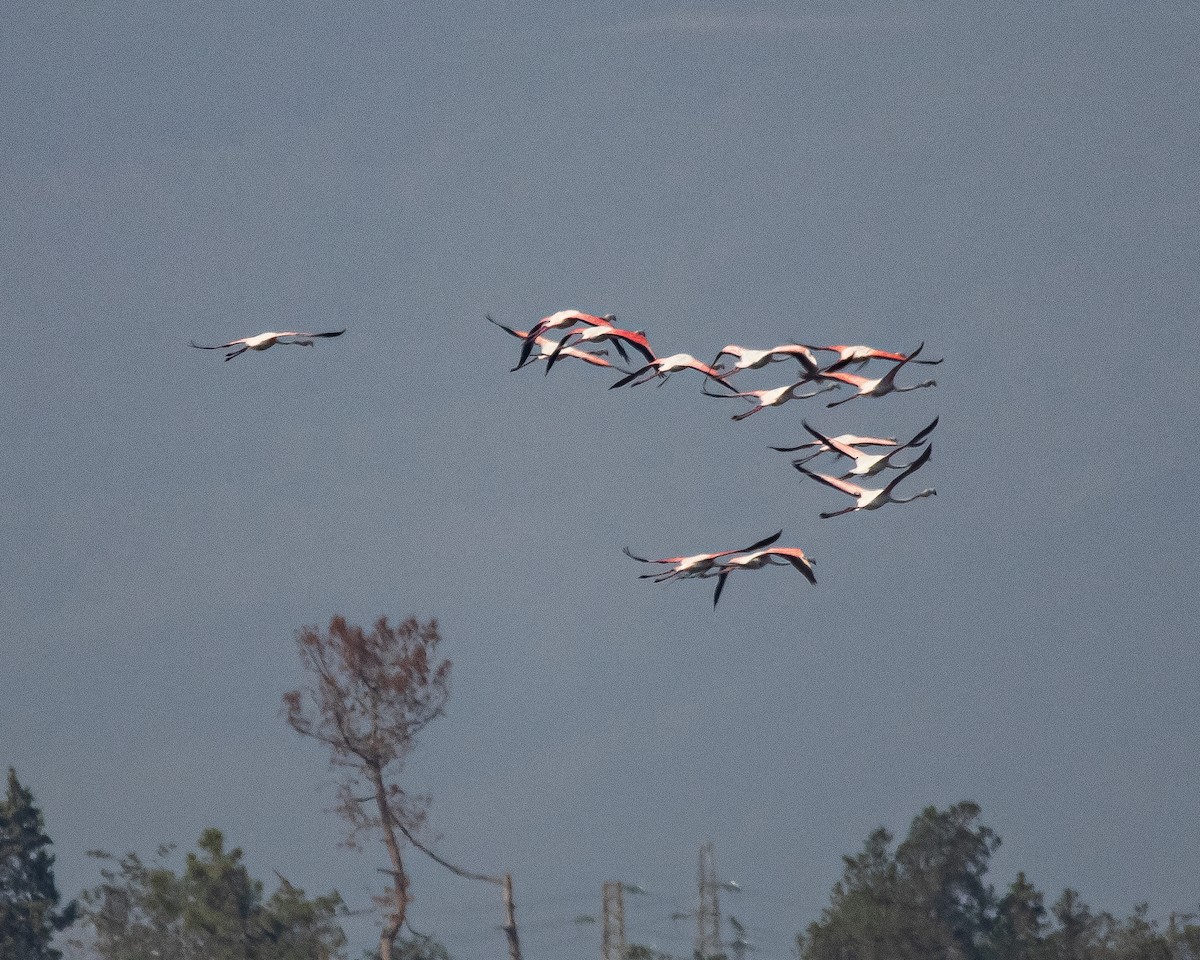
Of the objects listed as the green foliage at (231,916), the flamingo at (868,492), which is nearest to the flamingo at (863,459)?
the flamingo at (868,492)

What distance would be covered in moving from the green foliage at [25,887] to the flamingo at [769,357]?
45.3 metres

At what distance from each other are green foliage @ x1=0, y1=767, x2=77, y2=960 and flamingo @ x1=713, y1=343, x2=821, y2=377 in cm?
4533

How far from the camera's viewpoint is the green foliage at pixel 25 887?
84.9m

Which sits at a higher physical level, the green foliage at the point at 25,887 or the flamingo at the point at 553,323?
the green foliage at the point at 25,887

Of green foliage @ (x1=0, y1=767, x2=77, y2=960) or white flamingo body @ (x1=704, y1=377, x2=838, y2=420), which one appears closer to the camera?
white flamingo body @ (x1=704, y1=377, x2=838, y2=420)

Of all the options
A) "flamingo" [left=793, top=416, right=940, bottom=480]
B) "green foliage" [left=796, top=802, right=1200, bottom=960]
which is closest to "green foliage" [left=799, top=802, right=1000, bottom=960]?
"green foliage" [left=796, top=802, right=1200, bottom=960]

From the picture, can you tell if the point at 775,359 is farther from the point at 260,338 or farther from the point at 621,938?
the point at 621,938

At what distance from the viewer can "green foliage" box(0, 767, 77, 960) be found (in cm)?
8494

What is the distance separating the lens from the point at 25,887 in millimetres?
87250

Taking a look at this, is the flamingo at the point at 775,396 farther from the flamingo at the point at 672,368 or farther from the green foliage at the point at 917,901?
the green foliage at the point at 917,901

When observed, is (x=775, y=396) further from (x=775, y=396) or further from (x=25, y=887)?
(x=25, y=887)

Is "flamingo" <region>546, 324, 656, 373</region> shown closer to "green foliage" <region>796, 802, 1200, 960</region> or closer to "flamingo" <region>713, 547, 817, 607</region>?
"flamingo" <region>713, 547, 817, 607</region>

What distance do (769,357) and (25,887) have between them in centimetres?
4854

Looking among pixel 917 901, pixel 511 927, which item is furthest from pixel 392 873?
pixel 917 901
